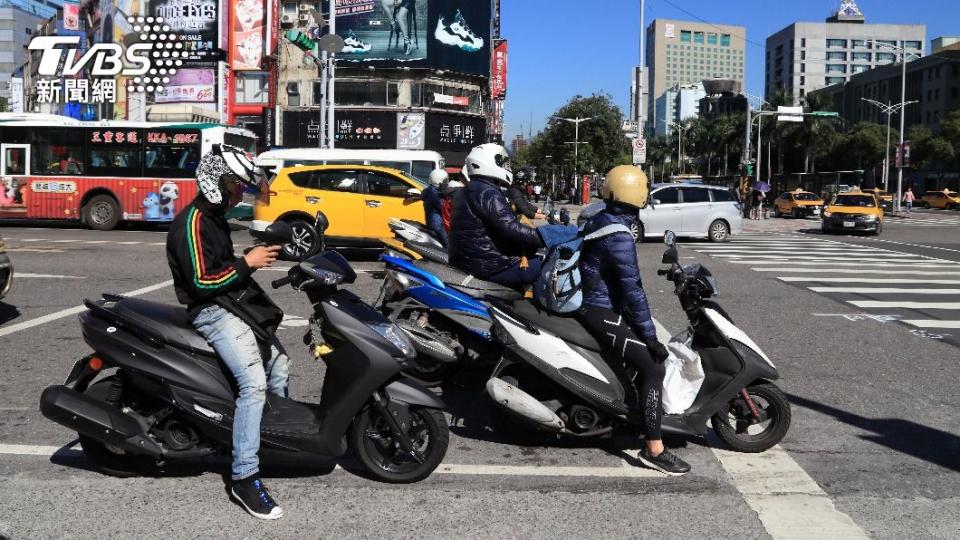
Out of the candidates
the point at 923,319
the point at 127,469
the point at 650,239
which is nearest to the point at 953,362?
the point at 923,319

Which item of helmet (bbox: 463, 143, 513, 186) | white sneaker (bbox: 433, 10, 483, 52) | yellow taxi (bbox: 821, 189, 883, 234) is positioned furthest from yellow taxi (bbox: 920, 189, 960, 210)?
helmet (bbox: 463, 143, 513, 186)

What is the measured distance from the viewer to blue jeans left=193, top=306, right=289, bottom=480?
416 cm

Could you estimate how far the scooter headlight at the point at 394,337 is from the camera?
14.2 feet

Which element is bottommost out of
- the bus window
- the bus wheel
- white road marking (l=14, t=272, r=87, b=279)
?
white road marking (l=14, t=272, r=87, b=279)

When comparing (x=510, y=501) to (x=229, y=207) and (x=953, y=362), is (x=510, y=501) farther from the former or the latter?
(x=953, y=362)

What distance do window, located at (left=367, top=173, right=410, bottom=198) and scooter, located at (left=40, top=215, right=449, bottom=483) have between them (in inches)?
483

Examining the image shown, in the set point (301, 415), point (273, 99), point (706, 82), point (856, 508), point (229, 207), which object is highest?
point (706, 82)

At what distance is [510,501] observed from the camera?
438cm

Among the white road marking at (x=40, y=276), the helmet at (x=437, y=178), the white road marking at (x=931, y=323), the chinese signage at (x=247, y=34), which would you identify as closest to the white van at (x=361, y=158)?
the white road marking at (x=40, y=276)

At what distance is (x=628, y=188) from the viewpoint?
477 centimetres

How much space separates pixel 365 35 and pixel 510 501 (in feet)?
166

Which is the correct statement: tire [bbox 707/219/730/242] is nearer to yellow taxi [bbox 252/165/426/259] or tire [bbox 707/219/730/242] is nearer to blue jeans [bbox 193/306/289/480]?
yellow taxi [bbox 252/165/426/259]

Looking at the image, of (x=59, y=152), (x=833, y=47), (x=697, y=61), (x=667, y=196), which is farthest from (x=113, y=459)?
(x=697, y=61)

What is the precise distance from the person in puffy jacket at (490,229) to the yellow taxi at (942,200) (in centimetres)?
6646
